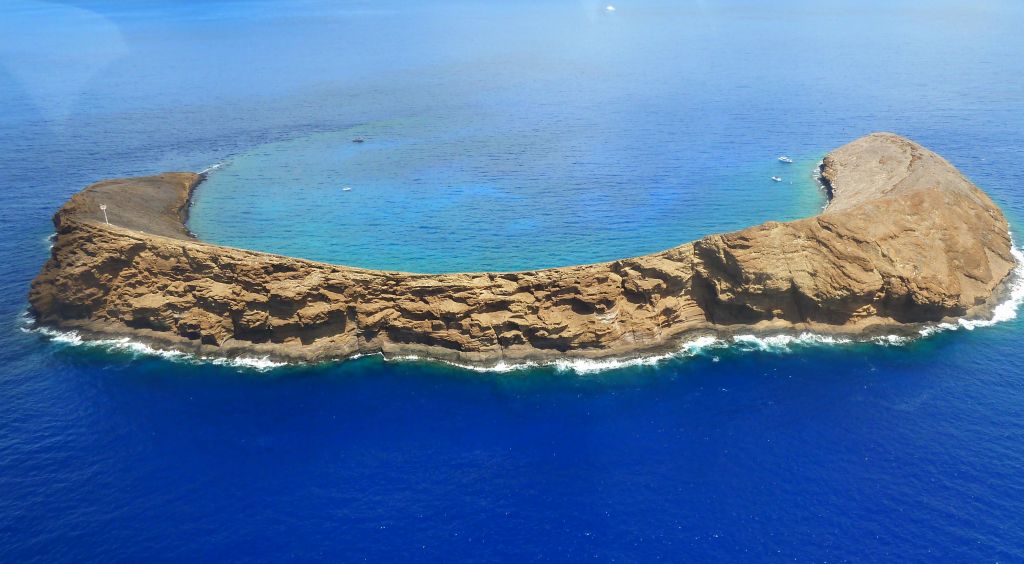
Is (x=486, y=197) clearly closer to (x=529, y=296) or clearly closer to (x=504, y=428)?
(x=529, y=296)

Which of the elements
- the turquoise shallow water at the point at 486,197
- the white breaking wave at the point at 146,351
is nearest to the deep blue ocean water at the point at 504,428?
the turquoise shallow water at the point at 486,197

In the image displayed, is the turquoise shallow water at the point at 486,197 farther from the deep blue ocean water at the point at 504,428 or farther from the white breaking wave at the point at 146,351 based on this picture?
the white breaking wave at the point at 146,351

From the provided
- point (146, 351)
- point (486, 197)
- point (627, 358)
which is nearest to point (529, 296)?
point (627, 358)

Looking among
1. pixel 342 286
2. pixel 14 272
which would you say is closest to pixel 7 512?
pixel 342 286

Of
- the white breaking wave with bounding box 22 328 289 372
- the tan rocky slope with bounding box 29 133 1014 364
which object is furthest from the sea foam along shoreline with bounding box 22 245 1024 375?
the tan rocky slope with bounding box 29 133 1014 364

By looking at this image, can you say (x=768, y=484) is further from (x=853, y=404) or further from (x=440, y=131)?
(x=440, y=131)

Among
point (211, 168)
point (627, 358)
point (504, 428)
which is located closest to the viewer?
point (504, 428)
